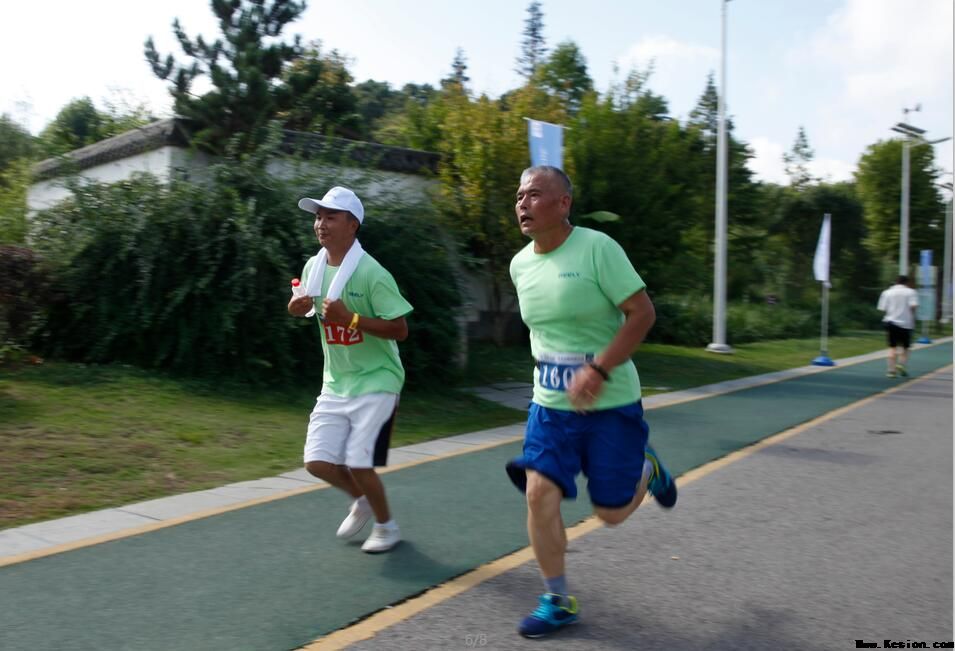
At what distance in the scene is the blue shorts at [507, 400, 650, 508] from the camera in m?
3.81

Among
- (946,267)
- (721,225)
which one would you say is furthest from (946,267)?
(721,225)

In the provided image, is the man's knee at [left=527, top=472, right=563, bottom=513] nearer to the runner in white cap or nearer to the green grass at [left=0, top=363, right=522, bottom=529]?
the runner in white cap

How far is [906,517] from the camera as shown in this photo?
607cm

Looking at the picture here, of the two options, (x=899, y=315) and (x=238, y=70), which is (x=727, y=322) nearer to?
(x=899, y=315)

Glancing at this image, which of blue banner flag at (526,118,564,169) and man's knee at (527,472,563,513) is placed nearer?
man's knee at (527,472,563,513)

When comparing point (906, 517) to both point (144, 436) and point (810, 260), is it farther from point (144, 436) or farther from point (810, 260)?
point (810, 260)

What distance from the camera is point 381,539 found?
486cm

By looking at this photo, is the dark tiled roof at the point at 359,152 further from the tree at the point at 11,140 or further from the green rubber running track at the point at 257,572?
the tree at the point at 11,140

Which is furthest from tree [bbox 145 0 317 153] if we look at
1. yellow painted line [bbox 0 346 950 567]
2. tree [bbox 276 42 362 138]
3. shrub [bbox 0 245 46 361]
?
yellow painted line [bbox 0 346 950 567]

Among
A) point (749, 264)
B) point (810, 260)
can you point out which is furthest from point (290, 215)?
point (810, 260)

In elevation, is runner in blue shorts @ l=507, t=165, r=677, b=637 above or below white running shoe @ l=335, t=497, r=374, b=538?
above

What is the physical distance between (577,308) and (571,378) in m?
0.30

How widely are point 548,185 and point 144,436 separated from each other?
4.98 meters

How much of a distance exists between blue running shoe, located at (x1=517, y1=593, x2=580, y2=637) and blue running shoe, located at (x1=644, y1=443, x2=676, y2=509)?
78 cm
